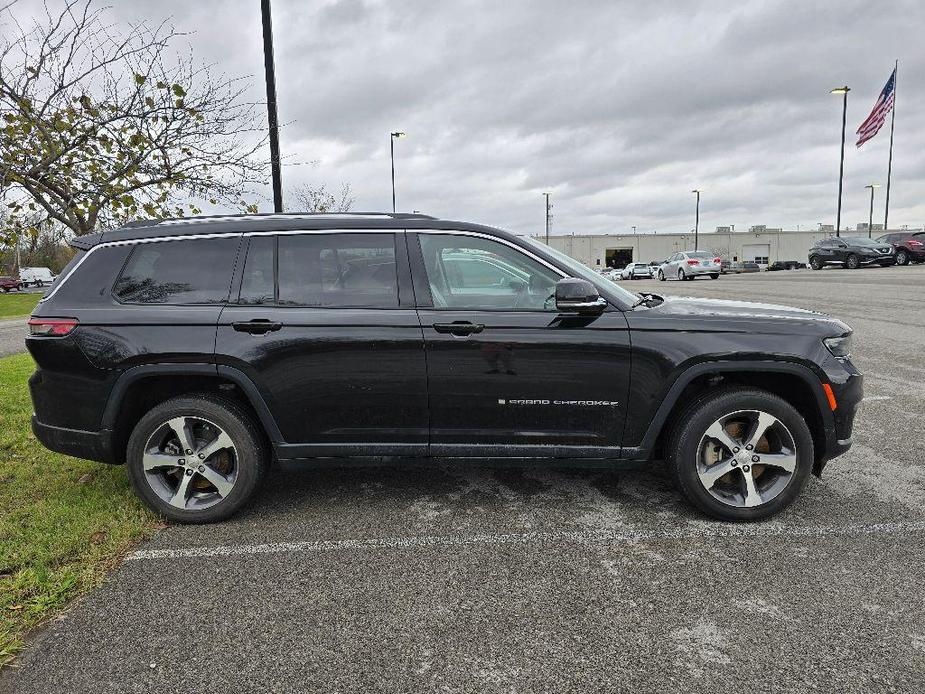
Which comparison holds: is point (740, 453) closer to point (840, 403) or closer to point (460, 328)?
point (840, 403)

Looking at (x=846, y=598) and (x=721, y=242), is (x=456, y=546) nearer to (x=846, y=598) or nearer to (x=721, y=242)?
(x=846, y=598)

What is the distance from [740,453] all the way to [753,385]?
0.43 metres

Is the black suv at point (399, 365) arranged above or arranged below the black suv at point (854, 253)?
below

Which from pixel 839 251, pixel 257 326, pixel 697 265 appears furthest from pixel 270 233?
pixel 839 251

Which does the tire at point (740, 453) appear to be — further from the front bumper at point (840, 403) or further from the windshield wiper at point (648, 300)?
the windshield wiper at point (648, 300)

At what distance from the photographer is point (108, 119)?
6.25 m

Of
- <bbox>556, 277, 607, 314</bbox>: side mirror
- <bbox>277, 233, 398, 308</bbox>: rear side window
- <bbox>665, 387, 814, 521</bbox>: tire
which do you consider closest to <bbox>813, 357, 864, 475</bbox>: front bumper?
<bbox>665, 387, 814, 521</bbox>: tire

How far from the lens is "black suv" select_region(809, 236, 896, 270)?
90.7ft

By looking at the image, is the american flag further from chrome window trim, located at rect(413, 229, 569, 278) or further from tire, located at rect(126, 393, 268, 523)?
tire, located at rect(126, 393, 268, 523)

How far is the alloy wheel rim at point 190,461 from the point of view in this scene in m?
3.55

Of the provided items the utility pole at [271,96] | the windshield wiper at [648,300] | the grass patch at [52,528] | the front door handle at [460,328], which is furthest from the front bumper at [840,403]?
the utility pole at [271,96]

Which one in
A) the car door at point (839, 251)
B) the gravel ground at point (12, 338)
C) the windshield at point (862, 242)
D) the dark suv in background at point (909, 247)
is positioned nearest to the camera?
the gravel ground at point (12, 338)

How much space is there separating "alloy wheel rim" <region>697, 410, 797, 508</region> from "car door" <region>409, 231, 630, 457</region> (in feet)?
1.74

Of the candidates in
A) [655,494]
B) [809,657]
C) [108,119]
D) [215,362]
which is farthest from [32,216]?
[809,657]
